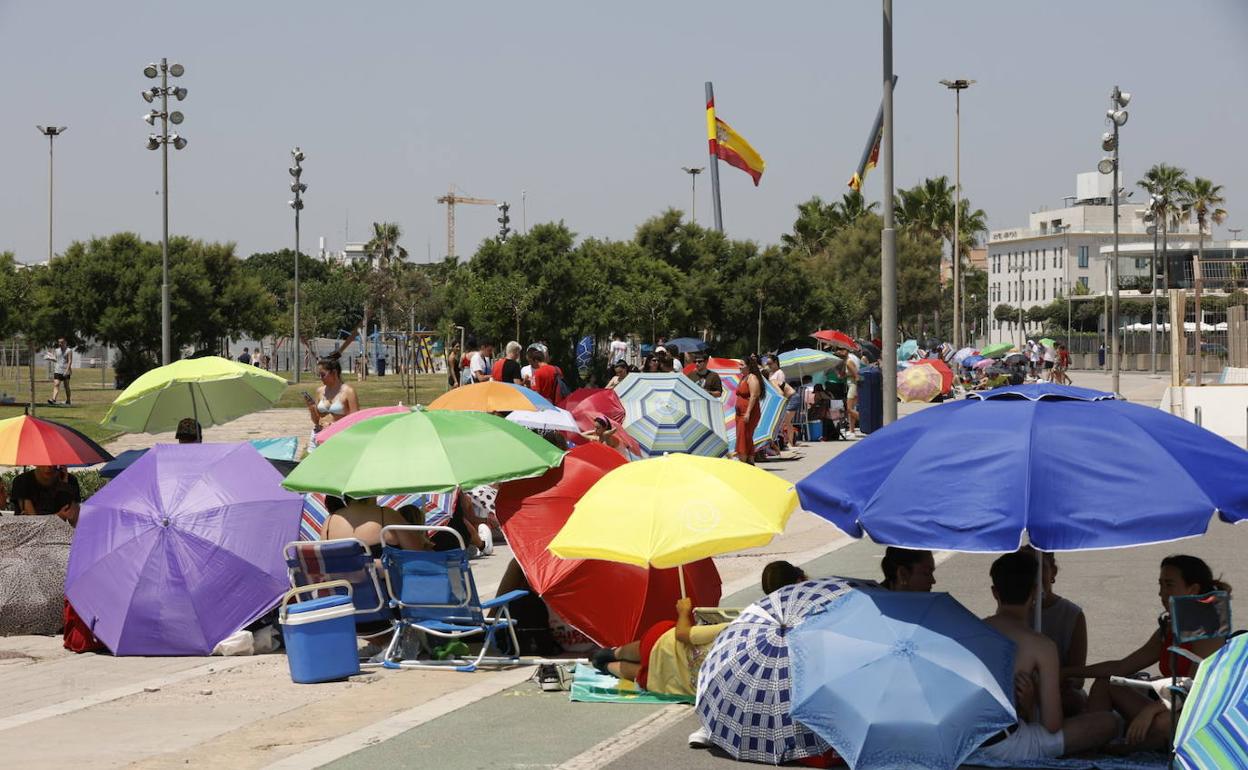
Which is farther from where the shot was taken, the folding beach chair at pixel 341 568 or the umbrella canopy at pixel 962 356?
the umbrella canopy at pixel 962 356

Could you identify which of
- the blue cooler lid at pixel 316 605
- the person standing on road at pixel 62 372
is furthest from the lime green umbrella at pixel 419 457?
the person standing on road at pixel 62 372

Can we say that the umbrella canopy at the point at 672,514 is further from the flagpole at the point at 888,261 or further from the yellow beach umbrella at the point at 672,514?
the flagpole at the point at 888,261

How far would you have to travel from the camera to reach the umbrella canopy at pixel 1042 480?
6852mm

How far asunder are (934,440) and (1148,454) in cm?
93

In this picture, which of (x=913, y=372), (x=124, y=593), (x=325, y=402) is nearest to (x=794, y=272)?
(x=913, y=372)

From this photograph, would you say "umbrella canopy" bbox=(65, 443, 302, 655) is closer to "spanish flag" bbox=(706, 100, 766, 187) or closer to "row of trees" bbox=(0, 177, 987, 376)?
"row of trees" bbox=(0, 177, 987, 376)

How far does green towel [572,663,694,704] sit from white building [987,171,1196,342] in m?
150

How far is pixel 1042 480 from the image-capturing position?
7004 millimetres

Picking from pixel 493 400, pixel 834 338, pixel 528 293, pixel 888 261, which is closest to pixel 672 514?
pixel 493 400

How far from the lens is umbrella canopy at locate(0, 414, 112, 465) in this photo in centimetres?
1308

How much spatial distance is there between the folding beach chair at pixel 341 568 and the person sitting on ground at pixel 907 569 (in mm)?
3473

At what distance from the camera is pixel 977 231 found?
120 metres

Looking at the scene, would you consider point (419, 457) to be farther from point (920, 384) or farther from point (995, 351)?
point (995, 351)

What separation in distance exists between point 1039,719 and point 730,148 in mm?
46154
